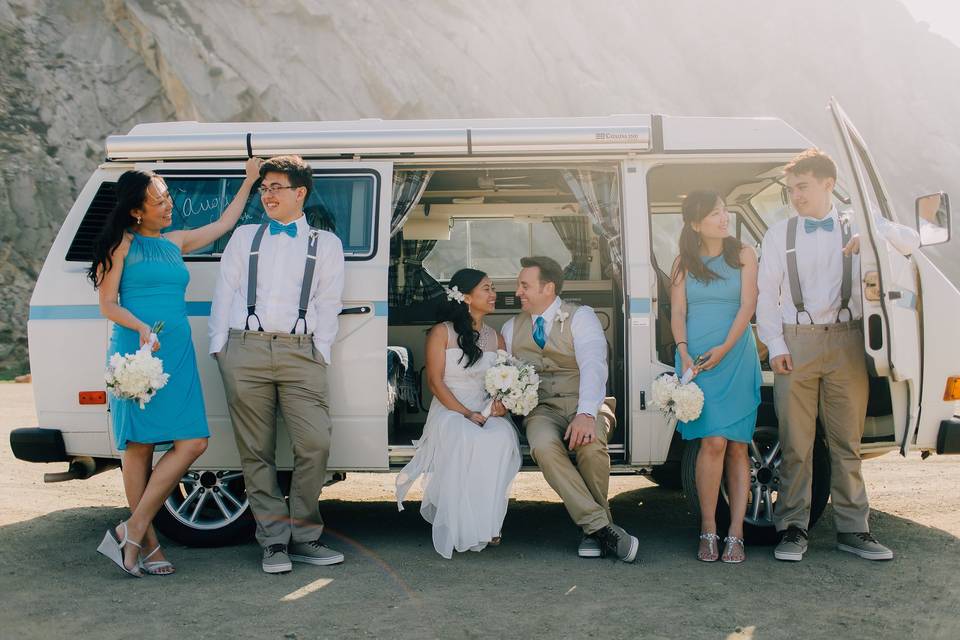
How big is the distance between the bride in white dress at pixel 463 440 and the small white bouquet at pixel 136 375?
1.48 metres

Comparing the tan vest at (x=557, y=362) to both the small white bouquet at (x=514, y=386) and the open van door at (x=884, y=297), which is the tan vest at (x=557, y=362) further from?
the open van door at (x=884, y=297)

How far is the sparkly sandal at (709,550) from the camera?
4.93 metres

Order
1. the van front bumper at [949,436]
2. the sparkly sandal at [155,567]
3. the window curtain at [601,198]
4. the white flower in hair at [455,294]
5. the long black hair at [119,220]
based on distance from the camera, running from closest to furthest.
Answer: the long black hair at [119,220] → the sparkly sandal at [155,567] → the van front bumper at [949,436] → the white flower in hair at [455,294] → the window curtain at [601,198]

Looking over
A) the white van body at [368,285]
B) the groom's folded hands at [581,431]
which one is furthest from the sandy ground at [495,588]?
the groom's folded hands at [581,431]

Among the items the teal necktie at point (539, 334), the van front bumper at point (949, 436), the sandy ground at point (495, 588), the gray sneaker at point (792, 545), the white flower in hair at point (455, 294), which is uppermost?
the white flower in hair at point (455, 294)

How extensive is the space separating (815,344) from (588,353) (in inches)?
48.7

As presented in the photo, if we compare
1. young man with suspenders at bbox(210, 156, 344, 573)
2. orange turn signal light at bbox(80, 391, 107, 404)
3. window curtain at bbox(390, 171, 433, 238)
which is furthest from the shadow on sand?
window curtain at bbox(390, 171, 433, 238)

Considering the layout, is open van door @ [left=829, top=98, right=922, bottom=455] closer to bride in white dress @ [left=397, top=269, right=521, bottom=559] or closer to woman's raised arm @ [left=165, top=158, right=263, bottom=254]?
bride in white dress @ [left=397, top=269, right=521, bottom=559]

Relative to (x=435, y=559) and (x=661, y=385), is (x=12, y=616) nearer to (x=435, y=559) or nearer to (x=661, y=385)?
(x=435, y=559)

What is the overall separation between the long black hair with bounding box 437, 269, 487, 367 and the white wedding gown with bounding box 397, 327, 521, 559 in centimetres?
42

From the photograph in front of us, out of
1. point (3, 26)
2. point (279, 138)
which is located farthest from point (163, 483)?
point (3, 26)

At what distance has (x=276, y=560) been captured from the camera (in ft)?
15.6

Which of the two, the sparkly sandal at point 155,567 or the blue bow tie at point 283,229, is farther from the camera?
the blue bow tie at point 283,229

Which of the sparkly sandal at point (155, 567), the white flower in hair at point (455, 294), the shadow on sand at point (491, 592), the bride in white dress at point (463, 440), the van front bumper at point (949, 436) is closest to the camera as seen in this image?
the shadow on sand at point (491, 592)
